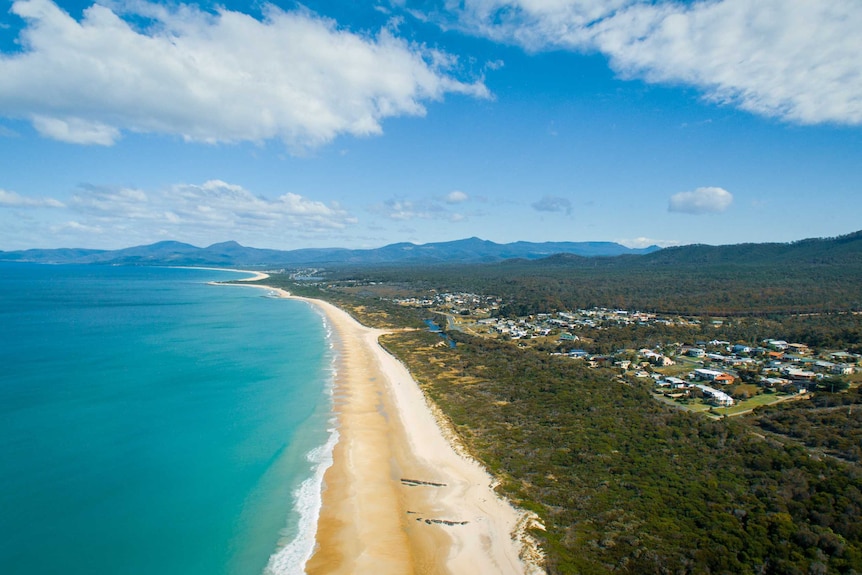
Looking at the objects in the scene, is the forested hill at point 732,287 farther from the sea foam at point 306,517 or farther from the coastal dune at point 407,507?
the sea foam at point 306,517

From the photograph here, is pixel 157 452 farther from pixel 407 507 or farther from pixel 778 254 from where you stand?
pixel 778 254

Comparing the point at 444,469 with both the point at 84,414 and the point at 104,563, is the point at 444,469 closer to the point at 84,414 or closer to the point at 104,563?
the point at 104,563

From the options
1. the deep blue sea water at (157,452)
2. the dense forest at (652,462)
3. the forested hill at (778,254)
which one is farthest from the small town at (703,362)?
the forested hill at (778,254)

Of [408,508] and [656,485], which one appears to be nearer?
[408,508]

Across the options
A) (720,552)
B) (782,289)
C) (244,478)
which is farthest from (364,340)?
(782,289)

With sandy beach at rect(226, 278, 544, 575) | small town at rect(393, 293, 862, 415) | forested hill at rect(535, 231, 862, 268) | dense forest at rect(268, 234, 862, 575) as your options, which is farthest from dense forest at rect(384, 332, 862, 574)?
forested hill at rect(535, 231, 862, 268)

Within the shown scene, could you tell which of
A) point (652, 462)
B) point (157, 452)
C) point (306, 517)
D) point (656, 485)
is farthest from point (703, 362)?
point (157, 452)

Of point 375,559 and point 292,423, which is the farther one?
point 292,423
